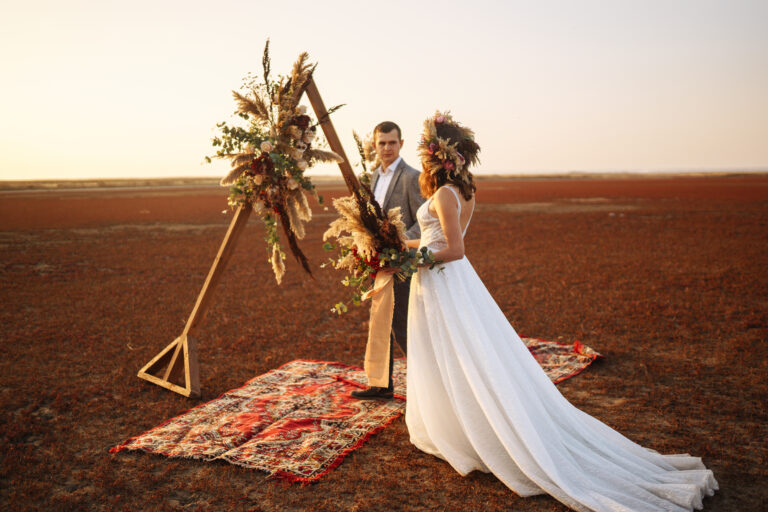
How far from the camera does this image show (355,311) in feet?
31.9

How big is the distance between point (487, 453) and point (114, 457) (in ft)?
10.4

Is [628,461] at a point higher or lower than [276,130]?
lower

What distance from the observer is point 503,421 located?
3.59m

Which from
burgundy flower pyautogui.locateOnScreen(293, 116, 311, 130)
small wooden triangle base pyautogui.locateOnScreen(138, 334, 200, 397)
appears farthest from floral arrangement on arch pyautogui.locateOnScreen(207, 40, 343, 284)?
small wooden triangle base pyautogui.locateOnScreen(138, 334, 200, 397)

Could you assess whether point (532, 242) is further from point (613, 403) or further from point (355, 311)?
point (613, 403)

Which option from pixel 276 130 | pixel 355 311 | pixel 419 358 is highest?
pixel 276 130

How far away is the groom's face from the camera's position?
525 centimetres

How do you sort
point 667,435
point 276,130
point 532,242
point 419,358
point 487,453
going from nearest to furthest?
point 487,453, point 419,358, point 667,435, point 276,130, point 532,242

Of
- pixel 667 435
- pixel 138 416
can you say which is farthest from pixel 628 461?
pixel 138 416

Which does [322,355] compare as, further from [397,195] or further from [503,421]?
[503,421]

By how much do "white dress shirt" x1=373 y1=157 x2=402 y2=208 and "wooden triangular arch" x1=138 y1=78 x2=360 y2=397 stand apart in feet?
1.66

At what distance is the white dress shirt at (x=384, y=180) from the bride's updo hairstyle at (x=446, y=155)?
116 centimetres

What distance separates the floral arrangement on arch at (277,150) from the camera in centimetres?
473

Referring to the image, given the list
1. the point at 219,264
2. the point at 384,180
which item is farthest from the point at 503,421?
Answer: the point at 219,264
